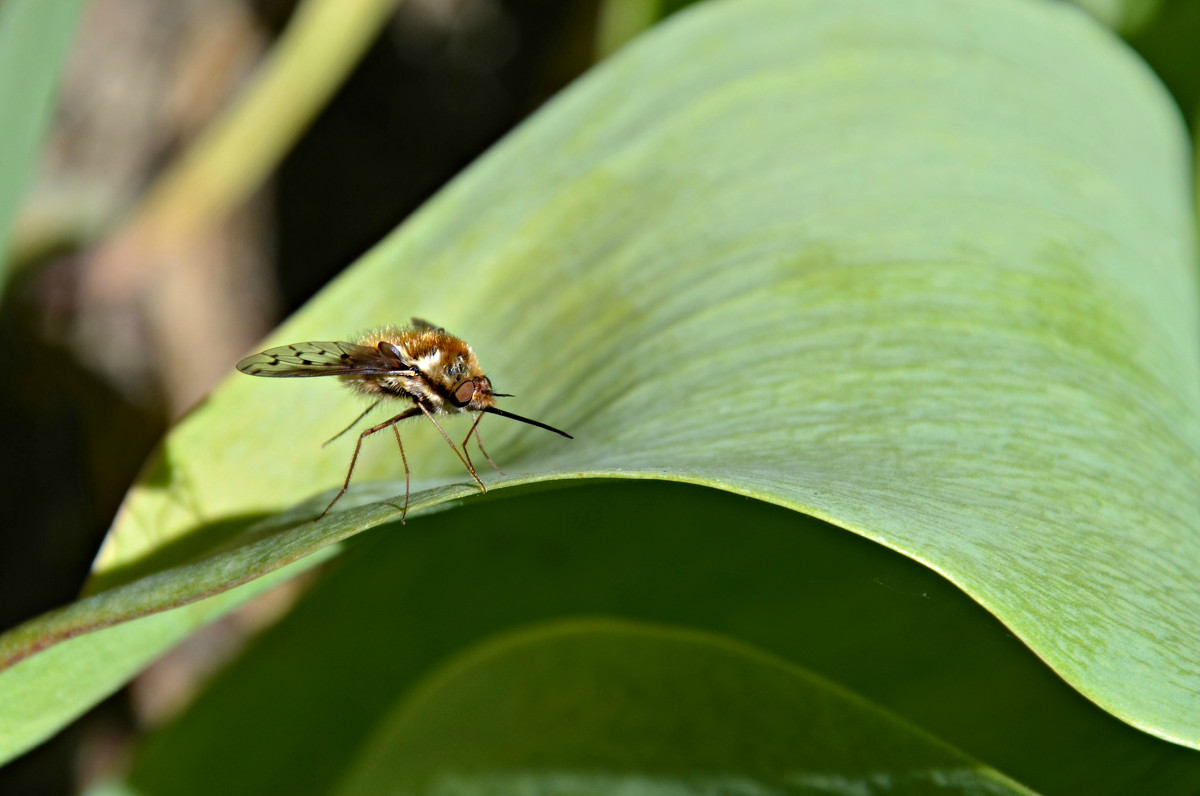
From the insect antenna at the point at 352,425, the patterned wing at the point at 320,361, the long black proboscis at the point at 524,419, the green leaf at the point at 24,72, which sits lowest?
the insect antenna at the point at 352,425

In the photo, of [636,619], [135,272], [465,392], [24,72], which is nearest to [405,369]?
[465,392]

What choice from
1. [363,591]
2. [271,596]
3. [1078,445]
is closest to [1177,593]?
[1078,445]

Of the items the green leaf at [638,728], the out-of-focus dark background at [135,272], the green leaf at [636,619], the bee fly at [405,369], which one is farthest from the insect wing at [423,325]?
the out-of-focus dark background at [135,272]

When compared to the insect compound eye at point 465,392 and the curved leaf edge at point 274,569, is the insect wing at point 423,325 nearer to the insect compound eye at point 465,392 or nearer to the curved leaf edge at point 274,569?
the insect compound eye at point 465,392

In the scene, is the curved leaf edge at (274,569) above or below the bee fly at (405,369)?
above

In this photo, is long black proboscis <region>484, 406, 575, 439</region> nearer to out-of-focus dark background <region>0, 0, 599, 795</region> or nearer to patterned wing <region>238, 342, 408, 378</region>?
patterned wing <region>238, 342, 408, 378</region>

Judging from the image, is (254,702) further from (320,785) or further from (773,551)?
(773,551)

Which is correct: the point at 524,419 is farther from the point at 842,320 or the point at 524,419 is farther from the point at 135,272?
the point at 135,272
